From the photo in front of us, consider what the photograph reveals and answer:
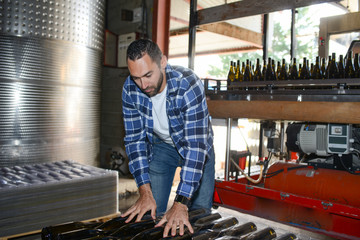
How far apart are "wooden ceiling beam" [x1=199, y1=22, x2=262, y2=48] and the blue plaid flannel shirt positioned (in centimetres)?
285

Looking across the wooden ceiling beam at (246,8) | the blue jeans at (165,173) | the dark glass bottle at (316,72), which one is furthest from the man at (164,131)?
the dark glass bottle at (316,72)

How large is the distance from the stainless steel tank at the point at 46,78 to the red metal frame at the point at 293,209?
232 cm

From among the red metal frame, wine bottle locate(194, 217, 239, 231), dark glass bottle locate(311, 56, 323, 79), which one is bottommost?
the red metal frame

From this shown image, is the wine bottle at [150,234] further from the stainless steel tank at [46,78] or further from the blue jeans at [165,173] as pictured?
the stainless steel tank at [46,78]

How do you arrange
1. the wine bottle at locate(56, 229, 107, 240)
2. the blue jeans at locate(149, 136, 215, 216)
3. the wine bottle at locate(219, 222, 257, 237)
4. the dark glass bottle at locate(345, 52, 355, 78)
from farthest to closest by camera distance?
the dark glass bottle at locate(345, 52, 355, 78), the blue jeans at locate(149, 136, 215, 216), the wine bottle at locate(219, 222, 257, 237), the wine bottle at locate(56, 229, 107, 240)

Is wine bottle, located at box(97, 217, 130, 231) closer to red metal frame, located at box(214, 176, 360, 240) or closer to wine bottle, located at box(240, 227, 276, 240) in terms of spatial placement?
wine bottle, located at box(240, 227, 276, 240)

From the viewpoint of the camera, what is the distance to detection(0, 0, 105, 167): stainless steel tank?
385 centimetres

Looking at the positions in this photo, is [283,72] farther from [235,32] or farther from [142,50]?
[142,50]

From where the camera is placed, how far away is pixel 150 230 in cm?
159

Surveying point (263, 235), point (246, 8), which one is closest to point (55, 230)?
point (263, 235)

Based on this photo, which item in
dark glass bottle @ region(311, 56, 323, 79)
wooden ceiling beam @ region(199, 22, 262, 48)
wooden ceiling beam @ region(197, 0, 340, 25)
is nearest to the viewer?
wooden ceiling beam @ region(197, 0, 340, 25)

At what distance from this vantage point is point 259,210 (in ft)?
11.6

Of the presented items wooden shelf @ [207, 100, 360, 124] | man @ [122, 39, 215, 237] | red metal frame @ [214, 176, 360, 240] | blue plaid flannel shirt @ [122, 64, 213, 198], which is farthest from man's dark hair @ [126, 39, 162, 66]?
red metal frame @ [214, 176, 360, 240]

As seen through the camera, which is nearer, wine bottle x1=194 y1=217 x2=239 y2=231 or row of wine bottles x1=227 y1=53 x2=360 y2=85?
wine bottle x1=194 y1=217 x2=239 y2=231
